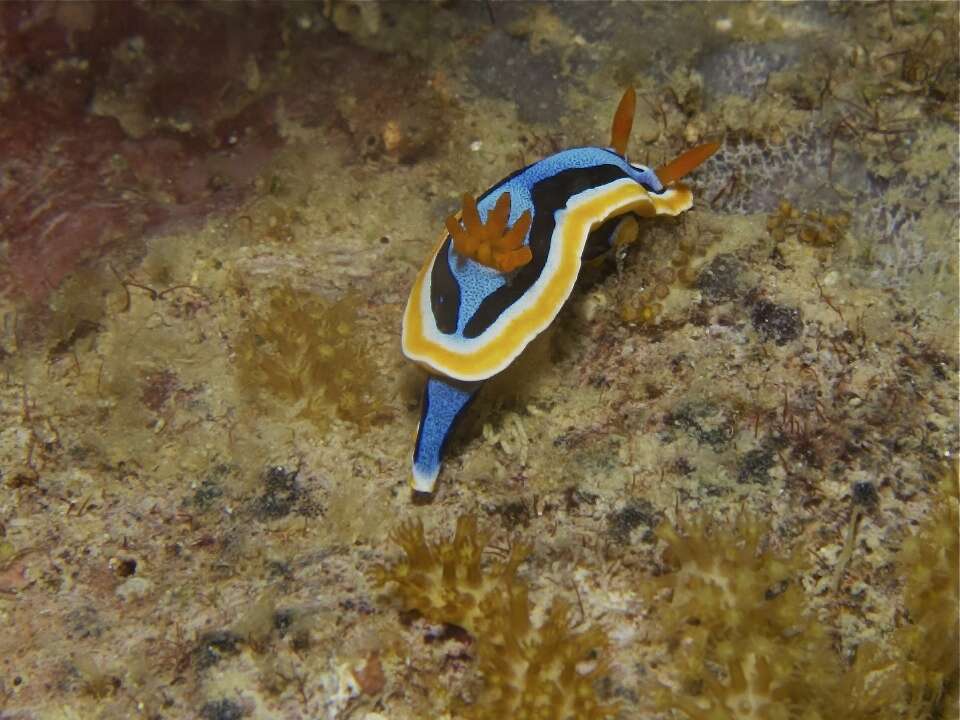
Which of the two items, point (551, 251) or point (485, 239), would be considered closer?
point (485, 239)

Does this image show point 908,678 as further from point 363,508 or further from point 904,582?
point 363,508

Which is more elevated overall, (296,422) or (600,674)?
(600,674)

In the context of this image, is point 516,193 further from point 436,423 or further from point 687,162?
point 436,423

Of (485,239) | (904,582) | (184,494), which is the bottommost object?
(184,494)

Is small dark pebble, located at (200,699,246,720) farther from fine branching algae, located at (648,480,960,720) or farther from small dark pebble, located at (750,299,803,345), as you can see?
small dark pebble, located at (750,299,803,345)

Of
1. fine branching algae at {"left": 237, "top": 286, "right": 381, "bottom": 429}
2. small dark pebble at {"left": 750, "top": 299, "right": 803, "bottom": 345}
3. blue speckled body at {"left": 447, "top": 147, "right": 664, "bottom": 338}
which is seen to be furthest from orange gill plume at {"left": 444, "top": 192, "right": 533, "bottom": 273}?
small dark pebble at {"left": 750, "top": 299, "right": 803, "bottom": 345}

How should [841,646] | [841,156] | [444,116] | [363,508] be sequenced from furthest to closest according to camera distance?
[444,116] < [841,156] < [363,508] < [841,646]

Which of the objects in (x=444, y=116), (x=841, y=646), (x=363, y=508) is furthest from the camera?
(x=444, y=116)

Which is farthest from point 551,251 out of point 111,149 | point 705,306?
point 111,149
